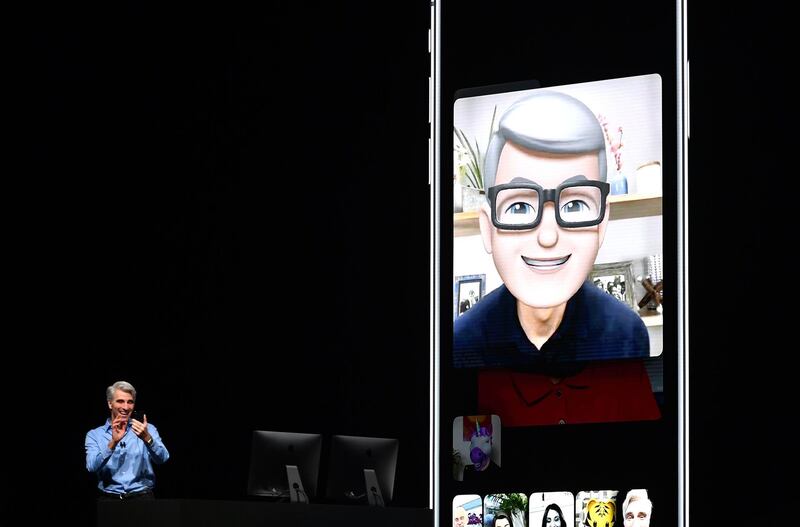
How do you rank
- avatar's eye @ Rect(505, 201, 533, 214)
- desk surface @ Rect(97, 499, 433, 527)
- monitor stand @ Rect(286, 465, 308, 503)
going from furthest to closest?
avatar's eye @ Rect(505, 201, 533, 214)
monitor stand @ Rect(286, 465, 308, 503)
desk surface @ Rect(97, 499, 433, 527)

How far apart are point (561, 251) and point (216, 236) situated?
2.10m

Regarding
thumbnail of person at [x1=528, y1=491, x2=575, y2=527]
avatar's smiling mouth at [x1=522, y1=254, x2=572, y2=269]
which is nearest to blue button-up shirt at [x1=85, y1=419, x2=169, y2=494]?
thumbnail of person at [x1=528, y1=491, x2=575, y2=527]

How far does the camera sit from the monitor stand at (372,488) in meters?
5.86

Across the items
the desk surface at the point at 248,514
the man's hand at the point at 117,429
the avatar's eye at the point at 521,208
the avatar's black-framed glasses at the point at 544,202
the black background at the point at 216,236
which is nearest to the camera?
the desk surface at the point at 248,514

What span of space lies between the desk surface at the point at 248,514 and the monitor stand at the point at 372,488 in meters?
0.19

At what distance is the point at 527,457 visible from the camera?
6234 mm

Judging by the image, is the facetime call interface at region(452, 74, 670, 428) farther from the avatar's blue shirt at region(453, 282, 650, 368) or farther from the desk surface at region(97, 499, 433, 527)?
the desk surface at region(97, 499, 433, 527)

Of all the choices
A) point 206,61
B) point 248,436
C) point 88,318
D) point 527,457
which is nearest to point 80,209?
point 88,318

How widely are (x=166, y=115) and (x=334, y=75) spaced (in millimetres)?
993

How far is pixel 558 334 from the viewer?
20.2ft

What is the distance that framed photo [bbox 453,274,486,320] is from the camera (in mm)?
6250

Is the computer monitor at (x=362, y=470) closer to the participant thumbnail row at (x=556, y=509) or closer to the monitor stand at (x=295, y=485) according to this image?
the monitor stand at (x=295, y=485)

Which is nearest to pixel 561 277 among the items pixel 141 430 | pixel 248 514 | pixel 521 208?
pixel 521 208

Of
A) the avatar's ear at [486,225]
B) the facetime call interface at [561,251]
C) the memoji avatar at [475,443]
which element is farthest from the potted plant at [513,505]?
the avatar's ear at [486,225]
